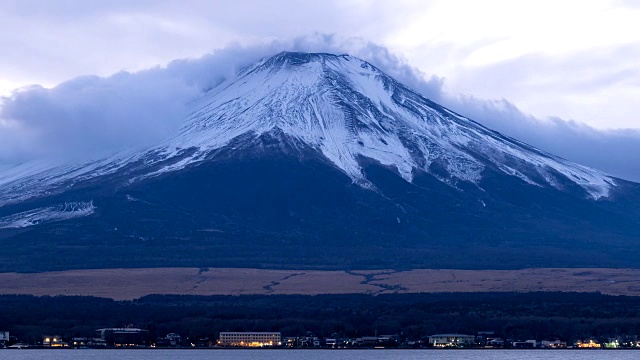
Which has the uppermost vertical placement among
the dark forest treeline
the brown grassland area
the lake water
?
the brown grassland area

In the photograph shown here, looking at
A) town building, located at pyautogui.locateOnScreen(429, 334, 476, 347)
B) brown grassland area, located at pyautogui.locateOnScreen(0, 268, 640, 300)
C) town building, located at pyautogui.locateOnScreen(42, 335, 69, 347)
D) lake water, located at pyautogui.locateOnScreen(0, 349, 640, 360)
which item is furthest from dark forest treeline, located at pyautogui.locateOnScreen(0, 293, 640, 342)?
brown grassland area, located at pyautogui.locateOnScreen(0, 268, 640, 300)

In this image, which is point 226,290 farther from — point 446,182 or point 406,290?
point 446,182

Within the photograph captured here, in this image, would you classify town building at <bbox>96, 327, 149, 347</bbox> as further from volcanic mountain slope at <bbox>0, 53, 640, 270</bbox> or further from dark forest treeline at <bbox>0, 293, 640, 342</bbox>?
volcanic mountain slope at <bbox>0, 53, 640, 270</bbox>

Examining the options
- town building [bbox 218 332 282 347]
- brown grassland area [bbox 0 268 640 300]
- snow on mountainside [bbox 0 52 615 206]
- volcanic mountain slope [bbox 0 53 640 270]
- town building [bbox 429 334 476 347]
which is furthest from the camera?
snow on mountainside [bbox 0 52 615 206]

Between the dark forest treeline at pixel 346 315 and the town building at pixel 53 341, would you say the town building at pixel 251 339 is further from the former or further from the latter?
the town building at pixel 53 341

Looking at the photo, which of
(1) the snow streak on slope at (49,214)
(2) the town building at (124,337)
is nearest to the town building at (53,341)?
(2) the town building at (124,337)

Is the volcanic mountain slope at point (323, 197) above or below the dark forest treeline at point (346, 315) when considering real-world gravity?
above

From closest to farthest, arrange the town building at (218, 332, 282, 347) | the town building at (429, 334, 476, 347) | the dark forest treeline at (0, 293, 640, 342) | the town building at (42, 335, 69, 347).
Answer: the town building at (429, 334, 476, 347) < the town building at (42, 335, 69, 347) < the town building at (218, 332, 282, 347) < the dark forest treeline at (0, 293, 640, 342)

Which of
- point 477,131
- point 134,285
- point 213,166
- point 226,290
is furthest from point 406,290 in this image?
point 477,131
